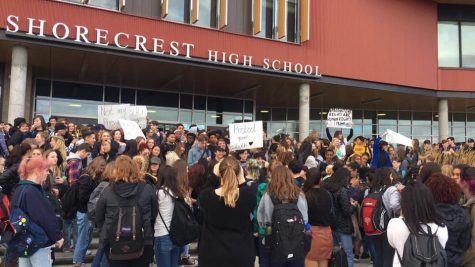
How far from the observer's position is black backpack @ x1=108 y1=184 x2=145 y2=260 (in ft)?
15.6

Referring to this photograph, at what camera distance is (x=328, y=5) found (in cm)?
2019

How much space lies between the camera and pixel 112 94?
782 inches

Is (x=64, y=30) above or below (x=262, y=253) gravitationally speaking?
above

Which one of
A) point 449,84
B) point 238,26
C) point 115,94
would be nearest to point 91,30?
point 115,94

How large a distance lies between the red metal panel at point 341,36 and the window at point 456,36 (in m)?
1.20

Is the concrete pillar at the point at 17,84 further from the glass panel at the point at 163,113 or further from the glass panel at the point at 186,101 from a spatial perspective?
the glass panel at the point at 186,101

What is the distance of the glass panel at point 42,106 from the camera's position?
18.3 metres

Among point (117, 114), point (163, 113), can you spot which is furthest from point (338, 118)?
point (163, 113)

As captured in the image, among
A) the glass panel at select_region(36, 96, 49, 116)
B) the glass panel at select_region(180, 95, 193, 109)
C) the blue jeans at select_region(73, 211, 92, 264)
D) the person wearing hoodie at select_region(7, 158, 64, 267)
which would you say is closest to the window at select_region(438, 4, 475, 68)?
the glass panel at select_region(180, 95, 193, 109)

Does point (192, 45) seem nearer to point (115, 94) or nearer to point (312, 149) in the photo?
point (115, 94)

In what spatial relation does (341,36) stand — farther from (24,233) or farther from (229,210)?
(24,233)

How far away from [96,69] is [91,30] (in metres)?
2.90

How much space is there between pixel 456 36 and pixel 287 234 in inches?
936

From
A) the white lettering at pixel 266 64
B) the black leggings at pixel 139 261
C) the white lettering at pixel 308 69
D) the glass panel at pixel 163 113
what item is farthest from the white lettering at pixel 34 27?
the black leggings at pixel 139 261
